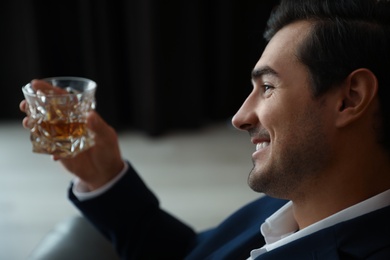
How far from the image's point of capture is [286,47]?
113cm

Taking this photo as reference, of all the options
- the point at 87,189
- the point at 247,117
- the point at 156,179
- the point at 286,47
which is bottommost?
the point at 156,179

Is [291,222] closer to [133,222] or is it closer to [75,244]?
[133,222]

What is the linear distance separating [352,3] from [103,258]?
32.6 inches

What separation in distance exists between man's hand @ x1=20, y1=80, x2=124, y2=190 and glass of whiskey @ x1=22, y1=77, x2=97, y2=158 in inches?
3.9

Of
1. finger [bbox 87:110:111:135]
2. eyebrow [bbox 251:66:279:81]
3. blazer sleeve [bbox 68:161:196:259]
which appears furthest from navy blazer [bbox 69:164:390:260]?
eyebrow [bbox 251:66:279:81]

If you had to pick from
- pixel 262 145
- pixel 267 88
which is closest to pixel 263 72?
pixel 267 88

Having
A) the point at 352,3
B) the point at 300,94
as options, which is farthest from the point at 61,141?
the point at 352,3

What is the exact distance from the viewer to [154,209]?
4.94 ft

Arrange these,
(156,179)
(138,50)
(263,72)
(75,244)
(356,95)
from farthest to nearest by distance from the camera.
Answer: (138,50), (156,179), (75,244), (263,72), (356,95)

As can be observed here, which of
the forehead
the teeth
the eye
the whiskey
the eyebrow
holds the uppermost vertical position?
the forehead

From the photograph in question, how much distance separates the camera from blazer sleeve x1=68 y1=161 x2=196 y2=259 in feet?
4.82

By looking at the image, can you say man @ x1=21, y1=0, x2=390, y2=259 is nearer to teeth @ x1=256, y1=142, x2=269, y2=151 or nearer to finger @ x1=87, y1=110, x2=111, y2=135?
teeth @ x1=256, y1=142, x2=269, y2=151

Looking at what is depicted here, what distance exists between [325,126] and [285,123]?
7cm

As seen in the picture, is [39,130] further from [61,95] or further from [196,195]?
[196,195]
